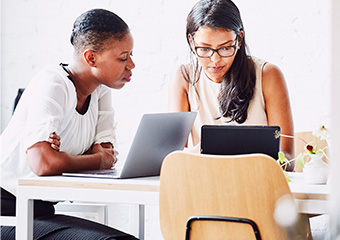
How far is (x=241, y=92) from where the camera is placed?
6.18 ft

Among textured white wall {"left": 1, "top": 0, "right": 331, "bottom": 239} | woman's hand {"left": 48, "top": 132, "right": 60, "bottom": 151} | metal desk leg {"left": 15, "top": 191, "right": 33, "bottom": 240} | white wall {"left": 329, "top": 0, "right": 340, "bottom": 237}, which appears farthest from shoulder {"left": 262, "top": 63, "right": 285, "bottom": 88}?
white wall {"left": 329, "top": 0, "right": 340, "bottom": 237}

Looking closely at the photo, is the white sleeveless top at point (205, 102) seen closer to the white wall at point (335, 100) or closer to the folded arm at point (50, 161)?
the folded arm at point (50, 161)

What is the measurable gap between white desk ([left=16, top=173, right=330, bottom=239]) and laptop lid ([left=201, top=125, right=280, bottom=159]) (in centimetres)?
11

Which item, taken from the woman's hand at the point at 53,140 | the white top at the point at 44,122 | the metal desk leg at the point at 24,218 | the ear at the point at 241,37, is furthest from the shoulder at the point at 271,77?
the metal desk leg at the point at 24,218

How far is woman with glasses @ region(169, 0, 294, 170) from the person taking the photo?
5.81 ft

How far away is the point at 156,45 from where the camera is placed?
7.79 ft

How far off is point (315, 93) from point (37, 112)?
141 cm

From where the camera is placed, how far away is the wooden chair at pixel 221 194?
3.06 feet

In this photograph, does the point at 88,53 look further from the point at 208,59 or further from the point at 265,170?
the point at 265,170

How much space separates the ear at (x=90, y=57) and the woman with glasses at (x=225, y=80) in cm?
46

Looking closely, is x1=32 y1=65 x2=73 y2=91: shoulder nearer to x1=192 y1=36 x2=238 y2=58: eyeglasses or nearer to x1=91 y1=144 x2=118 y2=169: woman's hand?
x1=91 y1=144 x2=118 y2=169: woman's hand

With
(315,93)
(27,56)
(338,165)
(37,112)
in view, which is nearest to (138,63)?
(27,56)

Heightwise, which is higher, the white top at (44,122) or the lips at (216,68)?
the lips at (216,68)

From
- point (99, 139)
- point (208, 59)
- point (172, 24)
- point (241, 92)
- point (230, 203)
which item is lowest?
point (230, 203)
